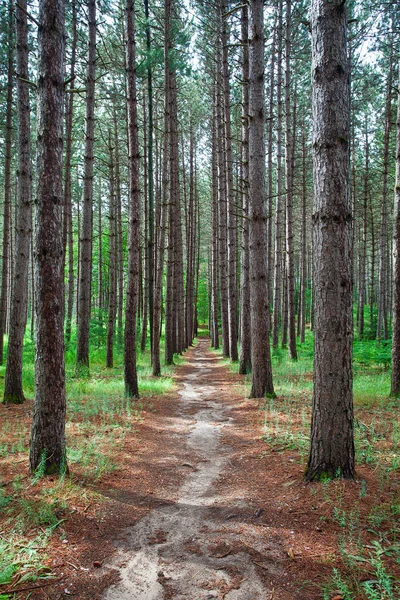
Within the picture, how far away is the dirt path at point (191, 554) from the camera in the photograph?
274 centimetres

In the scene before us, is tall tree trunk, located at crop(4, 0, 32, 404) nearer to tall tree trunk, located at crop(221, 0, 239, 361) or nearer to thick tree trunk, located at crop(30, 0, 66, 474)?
thick tree trunk, located at crop(30, 0, 66, 474)

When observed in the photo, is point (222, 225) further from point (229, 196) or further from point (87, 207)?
point (87, 207)

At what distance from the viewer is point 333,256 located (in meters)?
4.06

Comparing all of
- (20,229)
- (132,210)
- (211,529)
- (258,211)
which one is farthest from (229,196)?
(211,529)

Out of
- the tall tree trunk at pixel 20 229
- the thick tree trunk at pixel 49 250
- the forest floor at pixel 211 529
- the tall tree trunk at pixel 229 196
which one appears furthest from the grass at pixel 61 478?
the tall tree trunk at pixel 229 196

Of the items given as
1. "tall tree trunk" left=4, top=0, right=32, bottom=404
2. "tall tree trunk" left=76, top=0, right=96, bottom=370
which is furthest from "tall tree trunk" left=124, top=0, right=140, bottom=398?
"tall tree trunk" left=76, top=0, right=96, bottom=370

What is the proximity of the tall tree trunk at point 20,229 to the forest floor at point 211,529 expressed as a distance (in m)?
3.52

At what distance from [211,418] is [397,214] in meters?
5.73

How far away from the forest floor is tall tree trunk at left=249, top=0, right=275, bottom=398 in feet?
9.77

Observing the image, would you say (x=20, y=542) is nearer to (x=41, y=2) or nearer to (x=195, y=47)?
(x=41, y=2)

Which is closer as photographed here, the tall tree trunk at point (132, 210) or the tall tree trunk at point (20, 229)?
the tall tree trunk at point (20, 229)

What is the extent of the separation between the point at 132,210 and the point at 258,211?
9.45 feet

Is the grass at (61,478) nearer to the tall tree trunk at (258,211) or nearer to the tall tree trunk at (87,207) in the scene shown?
the tall tree trunk at (87,207)

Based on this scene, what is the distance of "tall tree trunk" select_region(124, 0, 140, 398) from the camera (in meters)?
→ 8.80
